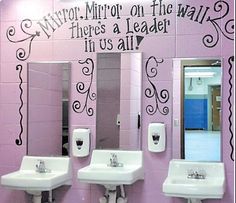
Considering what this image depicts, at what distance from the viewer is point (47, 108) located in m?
3.61

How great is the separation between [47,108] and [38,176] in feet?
2.18

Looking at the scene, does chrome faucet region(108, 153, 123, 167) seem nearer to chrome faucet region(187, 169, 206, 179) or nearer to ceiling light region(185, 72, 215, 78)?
chrome faucet region(187, 169, 206, 179)

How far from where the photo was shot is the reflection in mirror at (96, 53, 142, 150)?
3.34 meters

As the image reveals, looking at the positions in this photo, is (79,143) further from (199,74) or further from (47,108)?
(199,74)

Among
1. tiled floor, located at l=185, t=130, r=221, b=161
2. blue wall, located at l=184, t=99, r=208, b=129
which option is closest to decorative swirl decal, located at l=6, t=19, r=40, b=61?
blue wall, located at l=184, t=99, r=208, b=129

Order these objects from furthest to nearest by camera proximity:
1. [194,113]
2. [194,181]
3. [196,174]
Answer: [194,113]
[196,174]
[194,181]

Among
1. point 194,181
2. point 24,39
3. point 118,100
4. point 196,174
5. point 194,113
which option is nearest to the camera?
point 194,181

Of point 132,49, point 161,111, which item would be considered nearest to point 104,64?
point 132,49

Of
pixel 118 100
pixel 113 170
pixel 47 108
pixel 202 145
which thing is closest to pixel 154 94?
pixel 118 100

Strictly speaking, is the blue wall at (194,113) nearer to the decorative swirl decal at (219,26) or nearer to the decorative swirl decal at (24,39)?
the decorative swirl decal at (219,26)

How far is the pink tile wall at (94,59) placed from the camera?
323cm

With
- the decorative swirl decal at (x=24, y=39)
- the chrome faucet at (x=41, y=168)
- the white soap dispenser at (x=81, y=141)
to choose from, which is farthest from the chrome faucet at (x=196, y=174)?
the decorative swirl decal at (x=24, y=39)

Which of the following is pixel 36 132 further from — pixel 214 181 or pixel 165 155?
pixel 214 181

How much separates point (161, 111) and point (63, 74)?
0.92 meters
